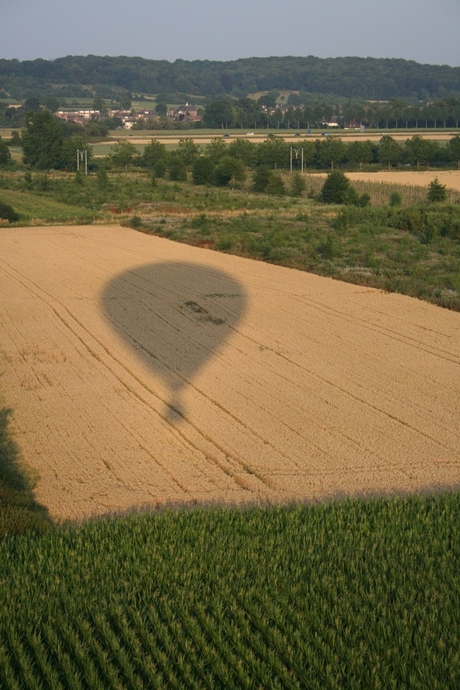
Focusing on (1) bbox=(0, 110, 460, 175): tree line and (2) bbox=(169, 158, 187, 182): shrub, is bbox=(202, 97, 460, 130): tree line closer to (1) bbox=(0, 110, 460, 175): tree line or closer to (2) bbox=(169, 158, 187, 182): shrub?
(1) bbox=(0, 110, 460, 175): tree line

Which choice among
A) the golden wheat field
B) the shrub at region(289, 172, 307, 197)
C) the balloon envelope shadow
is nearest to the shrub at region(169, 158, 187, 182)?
the shrub at region(289, 172, 307, 197)

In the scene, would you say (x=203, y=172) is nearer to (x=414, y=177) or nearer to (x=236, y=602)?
(x=414, y=177)

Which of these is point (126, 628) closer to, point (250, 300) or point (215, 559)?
point (215, 559)

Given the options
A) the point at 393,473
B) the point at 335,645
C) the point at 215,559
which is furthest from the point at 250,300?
the point at 335,645

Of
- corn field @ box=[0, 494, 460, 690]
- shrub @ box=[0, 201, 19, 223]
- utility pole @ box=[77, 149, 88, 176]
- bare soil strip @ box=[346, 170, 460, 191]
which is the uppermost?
utility pole @ box=[77, 149, 88, 176]

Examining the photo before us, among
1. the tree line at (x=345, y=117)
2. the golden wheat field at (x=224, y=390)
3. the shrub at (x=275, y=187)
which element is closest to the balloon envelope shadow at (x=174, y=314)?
the golden wheat field at (x=224, y=390)

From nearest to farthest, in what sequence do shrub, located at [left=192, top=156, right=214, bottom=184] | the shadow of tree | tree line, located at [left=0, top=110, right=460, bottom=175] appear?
1. the shadow of tree
2. shrub, located at [left=192, top=156, right=214, bottom=184]
3. tree line, located at [left=0, top=110, right=460, bottom=175]
